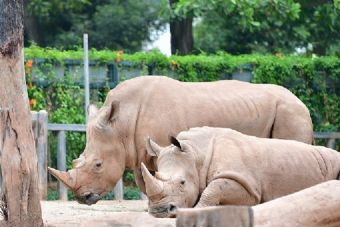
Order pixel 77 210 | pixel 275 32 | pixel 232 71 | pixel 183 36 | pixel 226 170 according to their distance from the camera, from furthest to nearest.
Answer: pixel 275 32
pixel 183 36
pixel 232 71
pixel 77 210
pixel 226 170

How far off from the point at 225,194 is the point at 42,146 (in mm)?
5406

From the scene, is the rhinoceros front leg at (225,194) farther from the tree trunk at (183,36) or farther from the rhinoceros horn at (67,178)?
the tree trunk at (183,36)

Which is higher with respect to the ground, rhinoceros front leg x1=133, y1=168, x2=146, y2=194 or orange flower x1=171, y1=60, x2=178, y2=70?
orange flower x1=171, y1=60, x2=178, y2=70

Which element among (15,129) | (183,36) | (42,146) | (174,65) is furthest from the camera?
(183,36)

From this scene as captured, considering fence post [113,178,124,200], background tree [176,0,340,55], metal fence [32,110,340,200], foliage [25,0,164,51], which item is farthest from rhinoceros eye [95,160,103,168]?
foliage [25,0,164,51]

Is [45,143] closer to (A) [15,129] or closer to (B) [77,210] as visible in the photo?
(B) [77,210]

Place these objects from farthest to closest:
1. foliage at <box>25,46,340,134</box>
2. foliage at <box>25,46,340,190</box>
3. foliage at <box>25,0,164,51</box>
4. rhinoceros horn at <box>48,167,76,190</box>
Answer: foliage at <box>25,0,164,51</box>
foliage at <box>25,46,340,134</box>
foliage at <box>25,46,340,190</box>
rhinoceros horn at <box>48,167,76,190</box>

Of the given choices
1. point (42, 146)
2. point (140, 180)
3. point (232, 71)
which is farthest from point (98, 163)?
point (232, 71)

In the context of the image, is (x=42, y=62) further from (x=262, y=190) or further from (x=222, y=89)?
(x=262, y=190)

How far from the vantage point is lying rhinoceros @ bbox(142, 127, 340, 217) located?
9.77 meters

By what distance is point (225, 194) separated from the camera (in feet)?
Result: 32.6

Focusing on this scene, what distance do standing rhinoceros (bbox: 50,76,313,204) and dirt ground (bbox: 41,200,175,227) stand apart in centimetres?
34

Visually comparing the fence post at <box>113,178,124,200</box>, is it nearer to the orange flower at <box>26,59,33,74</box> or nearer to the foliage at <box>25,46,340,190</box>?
the foliage at <box>25,46,340,190</box>

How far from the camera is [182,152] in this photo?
9.95 meters
